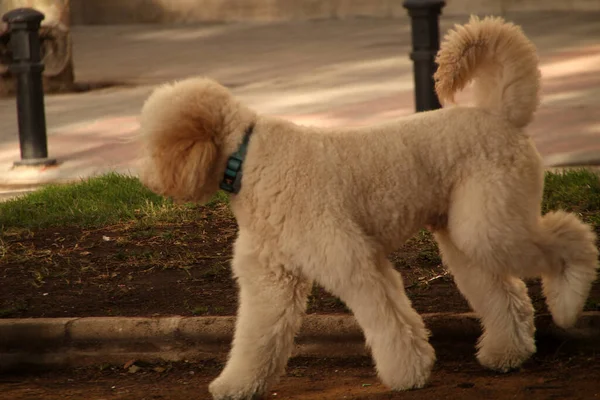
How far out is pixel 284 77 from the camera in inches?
492

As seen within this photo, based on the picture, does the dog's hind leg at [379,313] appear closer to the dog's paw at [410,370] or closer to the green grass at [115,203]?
the dog's paw at [410,370]

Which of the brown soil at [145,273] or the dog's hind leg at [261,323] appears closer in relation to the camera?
the dog's hind leg at [261,323]

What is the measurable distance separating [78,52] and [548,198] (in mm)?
10714


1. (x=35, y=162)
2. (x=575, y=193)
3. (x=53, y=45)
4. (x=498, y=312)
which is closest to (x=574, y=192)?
(x=575, y=193)

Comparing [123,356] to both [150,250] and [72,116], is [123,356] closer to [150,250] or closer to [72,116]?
[150,250]

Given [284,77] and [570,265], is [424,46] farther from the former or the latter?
[284,77]

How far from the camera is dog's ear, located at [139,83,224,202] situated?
423 centimetres

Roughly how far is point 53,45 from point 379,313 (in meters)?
9.16

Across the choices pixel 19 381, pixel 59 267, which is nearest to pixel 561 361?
pixel 19 381

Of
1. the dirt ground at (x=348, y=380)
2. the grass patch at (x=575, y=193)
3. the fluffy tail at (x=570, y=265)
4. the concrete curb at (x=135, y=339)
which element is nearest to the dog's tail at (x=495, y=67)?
the fluffy tail at (x=570, y=265)

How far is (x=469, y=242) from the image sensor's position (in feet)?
14.2

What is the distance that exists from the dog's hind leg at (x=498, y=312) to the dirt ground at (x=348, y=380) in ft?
0.27

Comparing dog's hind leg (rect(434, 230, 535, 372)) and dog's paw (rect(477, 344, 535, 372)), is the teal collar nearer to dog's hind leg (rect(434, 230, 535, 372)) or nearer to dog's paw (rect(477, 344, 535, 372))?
dog's hind leg (rect(434, 230, 535, 372))

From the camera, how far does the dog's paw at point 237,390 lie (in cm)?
430
